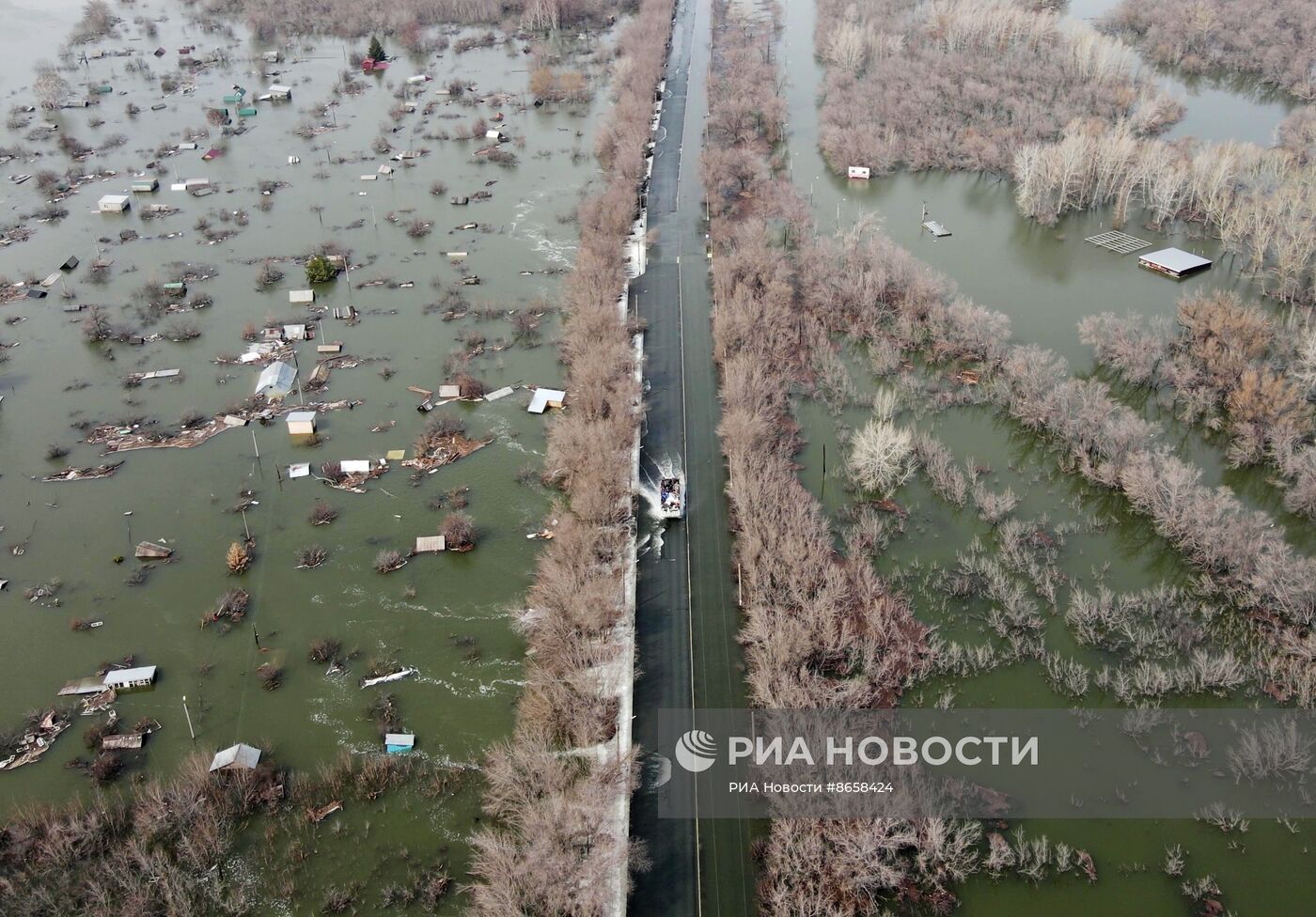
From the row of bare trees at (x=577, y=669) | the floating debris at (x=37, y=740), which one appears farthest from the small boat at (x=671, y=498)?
the floating debris at (x=37, y=740)

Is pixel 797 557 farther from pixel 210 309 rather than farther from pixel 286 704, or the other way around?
pixel 210 309

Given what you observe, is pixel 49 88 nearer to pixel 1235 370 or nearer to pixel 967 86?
pixel 967 86

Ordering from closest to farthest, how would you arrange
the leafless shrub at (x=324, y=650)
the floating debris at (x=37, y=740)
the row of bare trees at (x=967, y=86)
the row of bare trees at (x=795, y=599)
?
1. the row of bare trees at (x=795, y=599)
2. the floating debris at (x=37, y=740)
3. the leafless shrub at (x=324, y=650)
4. the row of bare trees at (x=967, y=86)

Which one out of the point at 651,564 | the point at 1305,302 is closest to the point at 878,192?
the point at 1305,302

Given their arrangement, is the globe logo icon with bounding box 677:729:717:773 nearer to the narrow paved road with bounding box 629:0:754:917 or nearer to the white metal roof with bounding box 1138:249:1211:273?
the narrow paved road with bounding box 629:0:754:917

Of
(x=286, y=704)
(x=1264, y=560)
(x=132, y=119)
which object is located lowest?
(x=286, y=704)

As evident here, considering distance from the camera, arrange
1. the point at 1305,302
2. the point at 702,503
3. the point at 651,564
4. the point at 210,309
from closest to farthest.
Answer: the point at 651,564, the point at 702,503, the point at 1305,302, the point at 210,309

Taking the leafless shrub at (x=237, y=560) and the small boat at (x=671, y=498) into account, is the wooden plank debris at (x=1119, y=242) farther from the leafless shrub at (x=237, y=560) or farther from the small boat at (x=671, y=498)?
the leafless shrub at (x=237, y=560)
